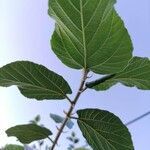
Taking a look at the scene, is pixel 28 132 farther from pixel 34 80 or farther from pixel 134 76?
pixel 134 76

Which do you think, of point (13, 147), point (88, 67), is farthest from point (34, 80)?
point (13, 147)

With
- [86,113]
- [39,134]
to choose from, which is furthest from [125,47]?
[39,134]

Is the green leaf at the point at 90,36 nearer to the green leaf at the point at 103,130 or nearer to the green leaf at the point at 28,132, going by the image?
the green leaf at the point at 103,130

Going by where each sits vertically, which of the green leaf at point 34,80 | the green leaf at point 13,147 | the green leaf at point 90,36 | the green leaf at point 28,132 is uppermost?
the green leaf at point 90,36

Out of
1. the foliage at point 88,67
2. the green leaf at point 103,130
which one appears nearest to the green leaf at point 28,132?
the foliage at point 88,67

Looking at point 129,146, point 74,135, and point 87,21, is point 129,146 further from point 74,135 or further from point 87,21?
point 74,135

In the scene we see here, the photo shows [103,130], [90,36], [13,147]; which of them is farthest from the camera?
[13,147]

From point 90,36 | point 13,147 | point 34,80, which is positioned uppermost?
point 90,36

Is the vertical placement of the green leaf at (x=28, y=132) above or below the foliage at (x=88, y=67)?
below
